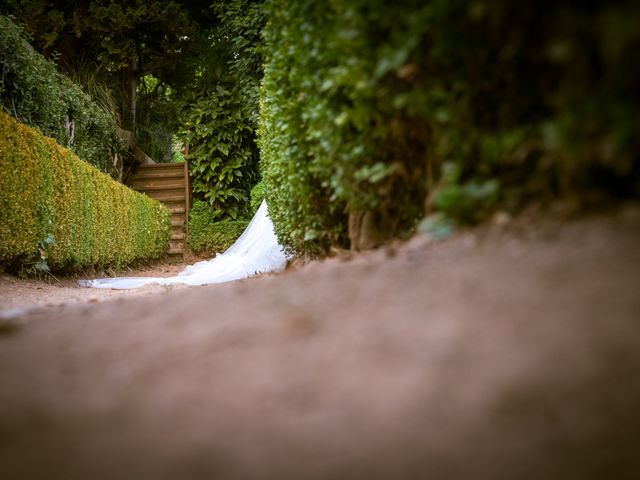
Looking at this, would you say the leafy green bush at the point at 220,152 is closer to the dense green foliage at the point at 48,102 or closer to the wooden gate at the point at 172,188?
→ the wooden gate at the point at 172,188

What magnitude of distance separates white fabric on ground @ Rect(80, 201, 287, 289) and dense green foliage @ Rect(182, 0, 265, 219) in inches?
193

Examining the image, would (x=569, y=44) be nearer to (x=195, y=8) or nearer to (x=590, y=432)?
(x=590, y=432)

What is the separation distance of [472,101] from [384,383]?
1376 mm

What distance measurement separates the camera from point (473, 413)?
37.7 inches

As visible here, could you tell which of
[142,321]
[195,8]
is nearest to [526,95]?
[142,321]

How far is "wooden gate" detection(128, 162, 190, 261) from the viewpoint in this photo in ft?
47.9

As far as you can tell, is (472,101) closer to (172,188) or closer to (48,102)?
(48,102)

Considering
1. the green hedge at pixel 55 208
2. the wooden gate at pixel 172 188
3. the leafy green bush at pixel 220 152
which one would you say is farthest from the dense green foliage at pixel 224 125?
the green hedge at pixel 55 208

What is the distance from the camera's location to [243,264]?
8336mm

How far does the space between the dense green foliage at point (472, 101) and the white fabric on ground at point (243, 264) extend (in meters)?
4.16

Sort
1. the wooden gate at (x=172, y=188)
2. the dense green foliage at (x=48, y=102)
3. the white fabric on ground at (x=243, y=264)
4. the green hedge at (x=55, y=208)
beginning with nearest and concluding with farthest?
1. the green hedge at (x=55, y=208)
2. the white fabric on ground at (x=243, y=264)
3. the dense green foliage at (x=48, y=102)
4. the wooden gate at (x=172, y=188)

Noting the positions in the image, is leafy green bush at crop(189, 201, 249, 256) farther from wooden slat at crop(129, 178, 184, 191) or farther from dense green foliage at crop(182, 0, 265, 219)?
wooden slat at crop(129, 178, 184, 191)

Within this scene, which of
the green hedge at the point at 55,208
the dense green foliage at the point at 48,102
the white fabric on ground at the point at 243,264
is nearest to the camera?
the green hedge at the point at 55,208

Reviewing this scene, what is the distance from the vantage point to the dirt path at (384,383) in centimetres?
89
